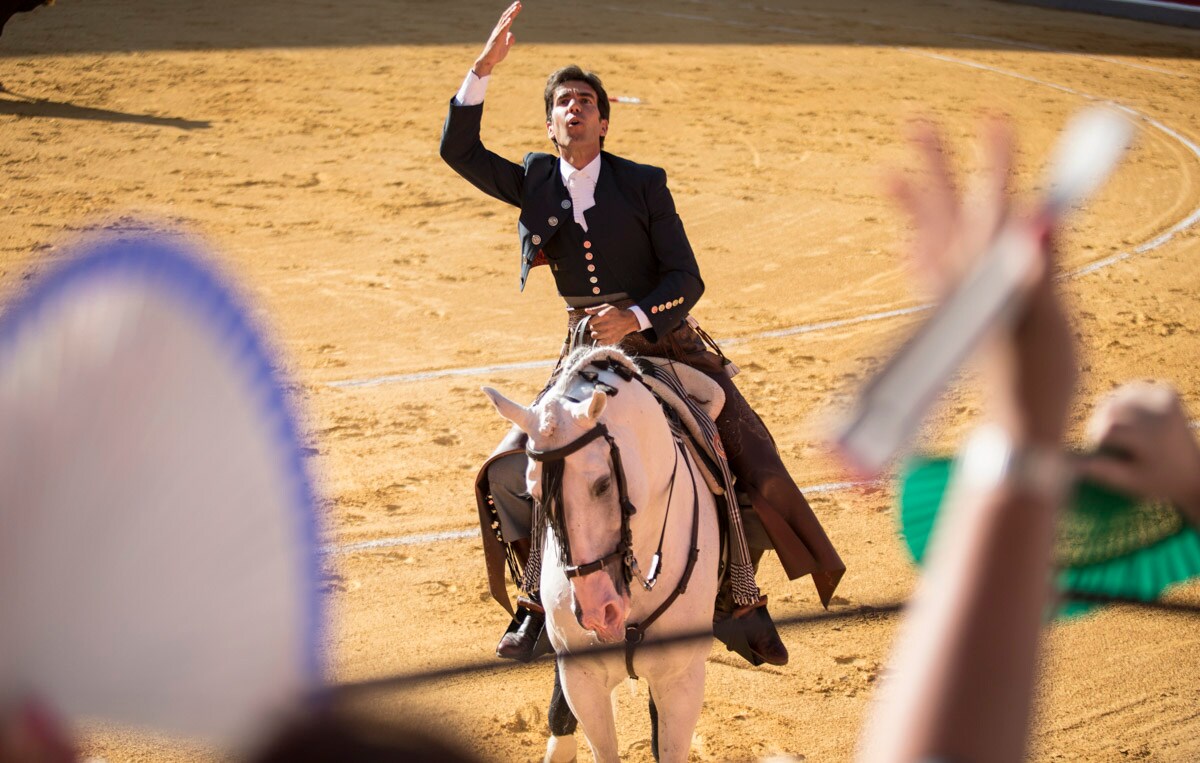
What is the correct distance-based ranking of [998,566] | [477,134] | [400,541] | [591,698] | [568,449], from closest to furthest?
1. [998,566]
2. [568,449]
3. [591,698]
4. [477,134]
5. [400,541]

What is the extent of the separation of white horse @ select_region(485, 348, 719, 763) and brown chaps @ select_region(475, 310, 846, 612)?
272 mm

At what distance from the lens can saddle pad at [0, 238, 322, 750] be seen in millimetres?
831

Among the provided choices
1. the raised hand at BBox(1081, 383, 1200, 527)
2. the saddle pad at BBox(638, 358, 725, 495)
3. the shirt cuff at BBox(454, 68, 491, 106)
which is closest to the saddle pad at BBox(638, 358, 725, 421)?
the saddle pad at BBox(638, 358, 725, 495)

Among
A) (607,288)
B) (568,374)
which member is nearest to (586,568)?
(568,374)

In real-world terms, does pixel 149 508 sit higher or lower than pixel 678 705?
higher

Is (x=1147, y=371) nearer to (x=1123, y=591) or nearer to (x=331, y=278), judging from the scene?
(x=331, y=278)

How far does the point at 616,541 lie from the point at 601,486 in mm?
170

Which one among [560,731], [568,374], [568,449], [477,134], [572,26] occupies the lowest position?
[560,731]

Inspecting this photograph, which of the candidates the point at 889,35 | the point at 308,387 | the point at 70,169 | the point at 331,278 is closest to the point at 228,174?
the point at 70,169

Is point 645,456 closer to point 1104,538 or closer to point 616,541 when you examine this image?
point 616,541

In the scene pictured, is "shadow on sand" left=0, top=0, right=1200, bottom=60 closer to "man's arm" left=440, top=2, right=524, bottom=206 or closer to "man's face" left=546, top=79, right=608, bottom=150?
"man's arm" left=440, top=2, right=524, bottom=206

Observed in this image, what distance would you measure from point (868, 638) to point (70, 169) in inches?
372

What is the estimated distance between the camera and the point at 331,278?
952cm

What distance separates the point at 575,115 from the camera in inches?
169
